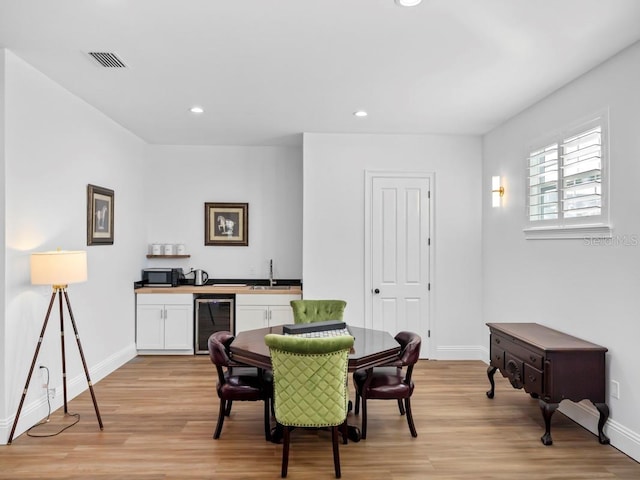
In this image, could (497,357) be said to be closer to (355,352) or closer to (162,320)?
(355,352)

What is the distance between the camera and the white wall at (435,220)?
17.5 ft

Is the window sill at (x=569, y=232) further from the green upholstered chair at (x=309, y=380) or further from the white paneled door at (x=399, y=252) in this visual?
the green upholstered chair at (x=309, y=380)

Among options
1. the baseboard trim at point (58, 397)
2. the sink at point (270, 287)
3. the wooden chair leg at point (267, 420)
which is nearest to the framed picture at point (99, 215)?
the baseboard trim at point (58, 397)

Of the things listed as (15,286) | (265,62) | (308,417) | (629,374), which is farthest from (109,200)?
(629,374)

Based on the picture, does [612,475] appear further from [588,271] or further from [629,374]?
[588,271]

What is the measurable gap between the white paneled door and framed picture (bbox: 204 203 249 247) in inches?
71.6

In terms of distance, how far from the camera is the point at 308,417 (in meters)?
2.69

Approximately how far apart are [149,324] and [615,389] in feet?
16.0

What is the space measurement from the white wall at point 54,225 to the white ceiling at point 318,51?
0.82ft

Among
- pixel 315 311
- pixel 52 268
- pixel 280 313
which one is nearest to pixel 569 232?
pixel 315 311

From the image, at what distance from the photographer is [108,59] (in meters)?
3.22

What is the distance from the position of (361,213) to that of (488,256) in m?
1.58

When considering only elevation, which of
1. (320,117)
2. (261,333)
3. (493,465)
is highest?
(320,117)

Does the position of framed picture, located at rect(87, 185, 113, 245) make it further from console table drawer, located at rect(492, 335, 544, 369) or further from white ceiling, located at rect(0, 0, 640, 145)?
console table drawer, located at rect(492, 335, 544, 369)
